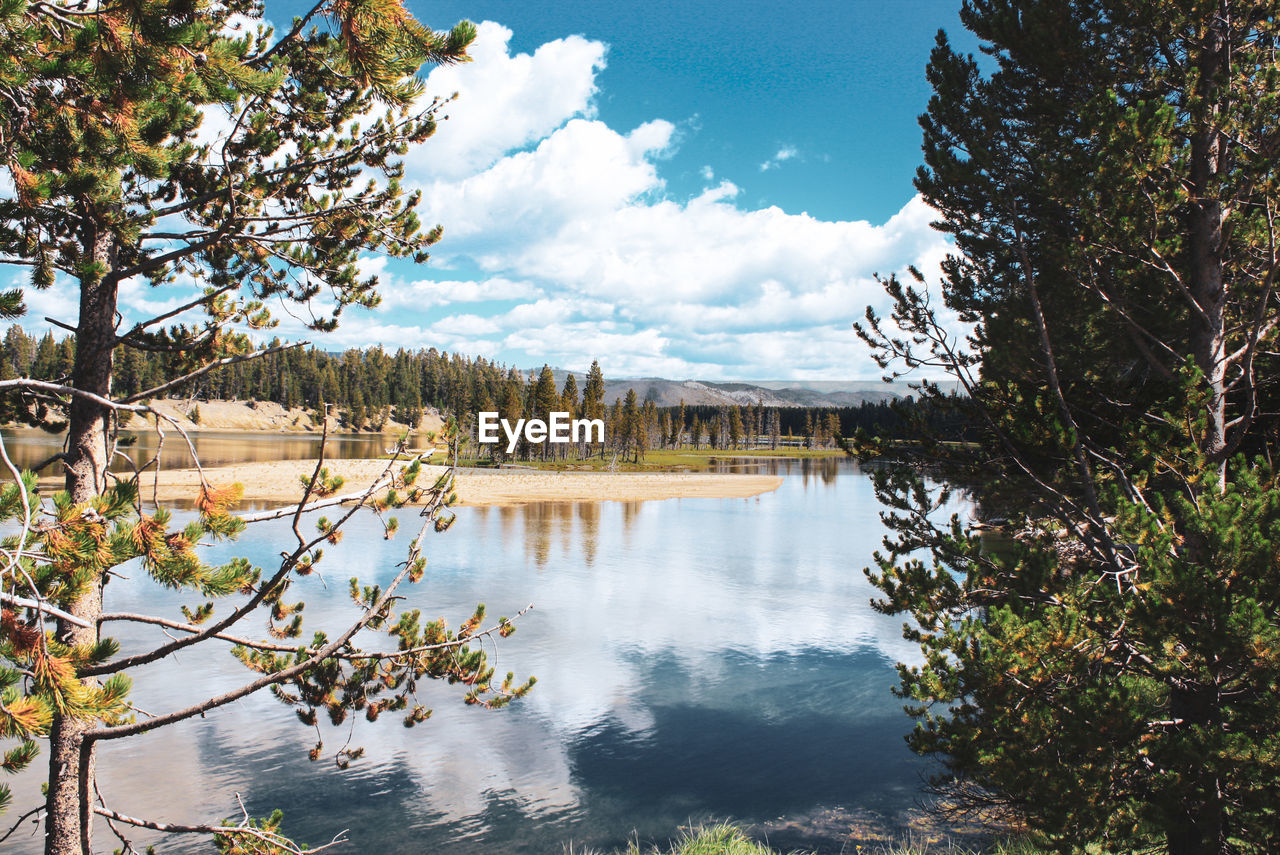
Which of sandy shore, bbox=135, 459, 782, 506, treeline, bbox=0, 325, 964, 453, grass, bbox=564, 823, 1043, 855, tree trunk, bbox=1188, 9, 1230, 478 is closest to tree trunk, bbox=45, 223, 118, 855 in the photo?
grass, bbox=564, 823, 1043, 855

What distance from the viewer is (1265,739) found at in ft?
15.5

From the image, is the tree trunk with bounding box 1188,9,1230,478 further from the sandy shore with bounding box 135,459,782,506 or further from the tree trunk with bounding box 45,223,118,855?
the sandy shore with bounding box 135,459,782,506

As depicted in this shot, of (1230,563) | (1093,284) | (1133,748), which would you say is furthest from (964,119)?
(1133,748)

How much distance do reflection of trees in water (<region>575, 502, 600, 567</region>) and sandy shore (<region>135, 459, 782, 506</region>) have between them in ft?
14.1

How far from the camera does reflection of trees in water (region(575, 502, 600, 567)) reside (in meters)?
29.8

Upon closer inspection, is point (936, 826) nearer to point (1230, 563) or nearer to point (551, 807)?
point (551, 807)

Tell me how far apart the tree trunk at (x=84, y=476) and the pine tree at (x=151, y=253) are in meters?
0.01

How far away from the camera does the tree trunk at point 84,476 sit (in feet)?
14.8

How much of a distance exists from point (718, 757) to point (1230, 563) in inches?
363

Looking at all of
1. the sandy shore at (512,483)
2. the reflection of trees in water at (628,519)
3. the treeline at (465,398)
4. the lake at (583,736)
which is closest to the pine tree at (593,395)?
the treeline at (465,398)

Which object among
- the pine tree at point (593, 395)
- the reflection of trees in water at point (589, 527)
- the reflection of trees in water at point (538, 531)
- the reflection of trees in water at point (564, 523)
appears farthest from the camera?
the pine tree at point (593, 395)

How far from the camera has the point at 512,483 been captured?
63281 mm

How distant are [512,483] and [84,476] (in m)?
59.0

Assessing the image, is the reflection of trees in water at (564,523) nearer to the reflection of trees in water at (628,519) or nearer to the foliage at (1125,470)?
the reflection of trees in water at (628,519)
